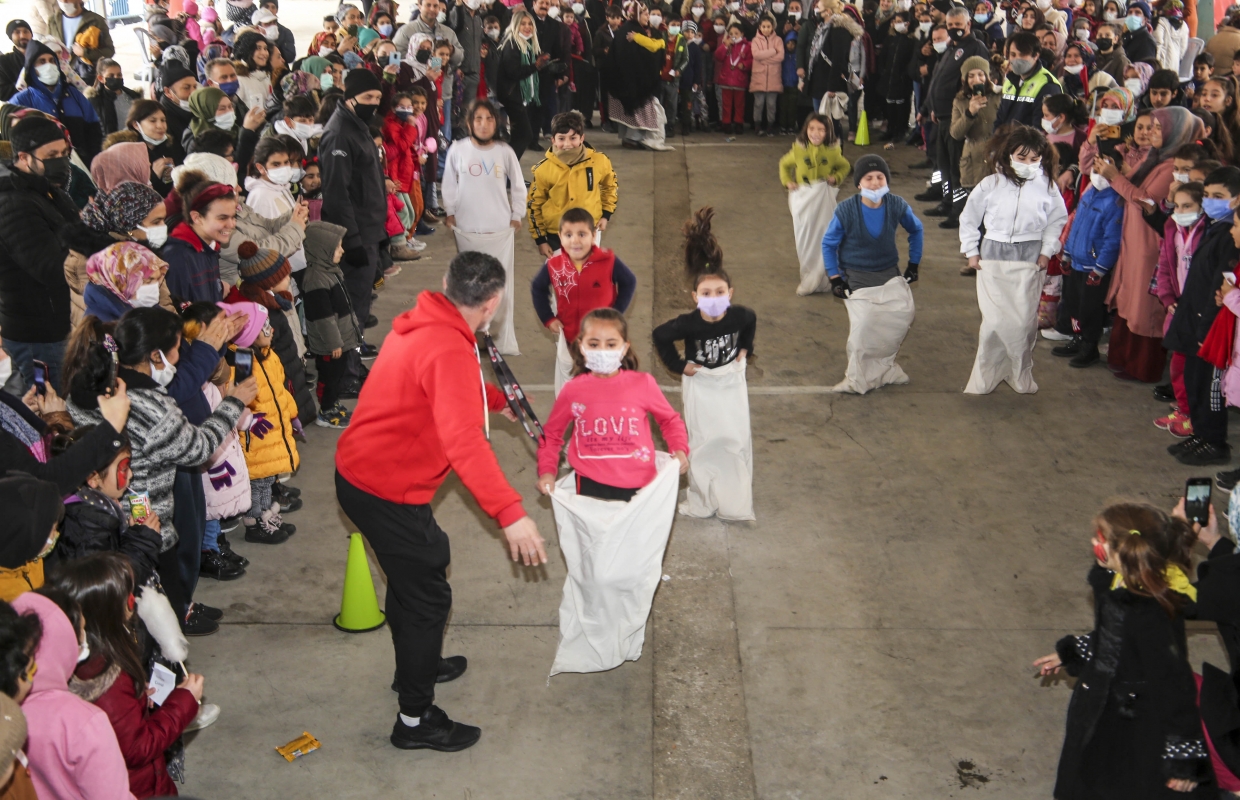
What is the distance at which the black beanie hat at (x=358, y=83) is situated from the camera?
8516mm

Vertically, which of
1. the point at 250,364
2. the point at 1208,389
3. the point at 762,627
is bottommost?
the point at 762,627

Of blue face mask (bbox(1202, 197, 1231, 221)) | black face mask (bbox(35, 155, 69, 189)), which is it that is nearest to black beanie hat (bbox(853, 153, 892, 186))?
blue face mask (bbox(1202, 197, 1231, 221))

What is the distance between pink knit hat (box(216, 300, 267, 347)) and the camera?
18.6ft

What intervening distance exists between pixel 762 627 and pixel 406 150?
672 cm

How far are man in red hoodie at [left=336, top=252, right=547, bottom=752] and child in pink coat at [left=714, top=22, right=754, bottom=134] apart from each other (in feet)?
44.9

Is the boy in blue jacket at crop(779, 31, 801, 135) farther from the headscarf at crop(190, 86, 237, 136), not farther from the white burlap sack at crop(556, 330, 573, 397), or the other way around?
the white burlap sack at crop(556, 330, 573, 397)

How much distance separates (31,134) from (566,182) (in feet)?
10.8

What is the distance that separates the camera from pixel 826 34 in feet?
52.3

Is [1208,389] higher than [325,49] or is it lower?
lower

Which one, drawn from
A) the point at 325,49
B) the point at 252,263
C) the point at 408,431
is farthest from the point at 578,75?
the point at 408,431

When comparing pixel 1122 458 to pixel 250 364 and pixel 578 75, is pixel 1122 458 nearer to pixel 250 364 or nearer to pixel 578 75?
pixel 250 364

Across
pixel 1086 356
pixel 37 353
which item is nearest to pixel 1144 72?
pixel 1086 356

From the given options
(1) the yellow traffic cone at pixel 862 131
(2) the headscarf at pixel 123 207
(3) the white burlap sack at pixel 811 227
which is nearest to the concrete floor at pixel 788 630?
(2) the headscarf at pixel 123 207

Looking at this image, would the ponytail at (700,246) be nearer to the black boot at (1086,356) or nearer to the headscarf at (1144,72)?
the black boot at (1086,356)
